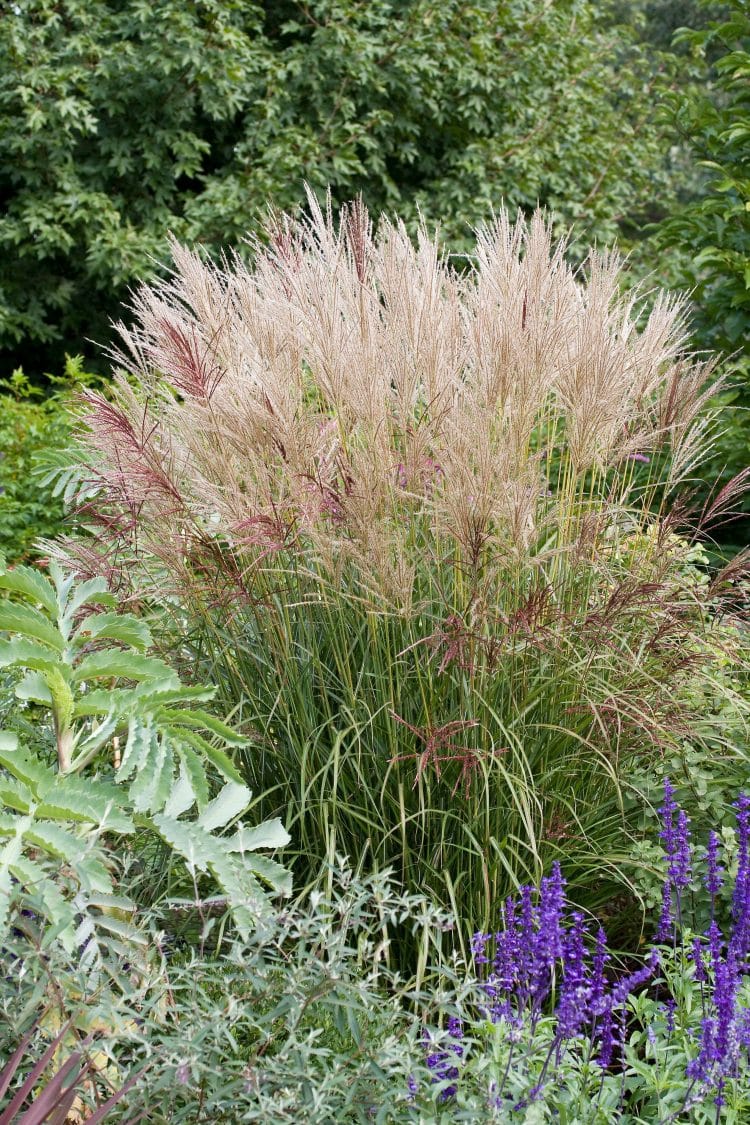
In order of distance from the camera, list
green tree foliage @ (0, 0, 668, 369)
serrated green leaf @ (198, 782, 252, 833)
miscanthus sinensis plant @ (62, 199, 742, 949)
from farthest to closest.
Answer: green tree foliage @ (0, 0, 668, 369) → miscanthus sinensis plant @ (62, 199, 742, 949) → serrated green leaf @ (198, 782, 252, 833)

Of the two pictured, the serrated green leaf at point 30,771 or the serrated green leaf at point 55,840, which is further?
the serrated green leaf at point 30,771

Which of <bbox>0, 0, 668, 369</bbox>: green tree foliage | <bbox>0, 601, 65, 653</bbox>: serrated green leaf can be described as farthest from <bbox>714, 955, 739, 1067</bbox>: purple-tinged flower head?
<bbox>0, 0, 668, 369</bbox>: green tree foliage

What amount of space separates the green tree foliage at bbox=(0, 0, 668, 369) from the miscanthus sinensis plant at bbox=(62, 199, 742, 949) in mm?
5701

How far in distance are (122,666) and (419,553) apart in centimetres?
104

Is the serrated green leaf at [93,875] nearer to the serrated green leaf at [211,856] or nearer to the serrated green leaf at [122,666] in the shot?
the serrated green leaf at [211,856]

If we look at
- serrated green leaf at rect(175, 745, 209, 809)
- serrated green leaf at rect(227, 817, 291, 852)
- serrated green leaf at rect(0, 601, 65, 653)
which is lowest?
serrated green leaf at rect(227, 817, 291, 852)

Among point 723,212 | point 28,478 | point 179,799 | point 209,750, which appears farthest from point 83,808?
point 723,212

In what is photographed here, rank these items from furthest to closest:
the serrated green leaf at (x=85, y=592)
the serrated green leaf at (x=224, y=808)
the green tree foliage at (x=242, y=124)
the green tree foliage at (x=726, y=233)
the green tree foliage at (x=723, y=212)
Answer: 1. the green tree foliage at (x=242, y=124)
2. the green tree foliage at (x=723, y=212)
3. the green tree foliage at (x=726, y=233)
4. the serrated green leaf at (x=85, y=592)
5. the serrated green leaf at (x=224, y=808)

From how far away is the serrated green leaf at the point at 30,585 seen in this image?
2.36m

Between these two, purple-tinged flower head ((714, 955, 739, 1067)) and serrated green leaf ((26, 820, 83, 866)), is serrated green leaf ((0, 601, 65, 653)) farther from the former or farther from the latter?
purple-tinged flower head ((714, 955, 739, 1067))

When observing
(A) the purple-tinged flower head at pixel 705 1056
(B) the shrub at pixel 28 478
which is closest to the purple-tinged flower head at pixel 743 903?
(A) the purple-tinged flower head at pixel 705 1056

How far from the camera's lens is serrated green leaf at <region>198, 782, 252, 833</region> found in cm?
214

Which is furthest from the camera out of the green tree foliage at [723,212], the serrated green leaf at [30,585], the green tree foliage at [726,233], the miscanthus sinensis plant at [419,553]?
the green tree foliage at [723,212]

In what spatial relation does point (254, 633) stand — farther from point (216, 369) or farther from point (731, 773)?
point (731, 773)
